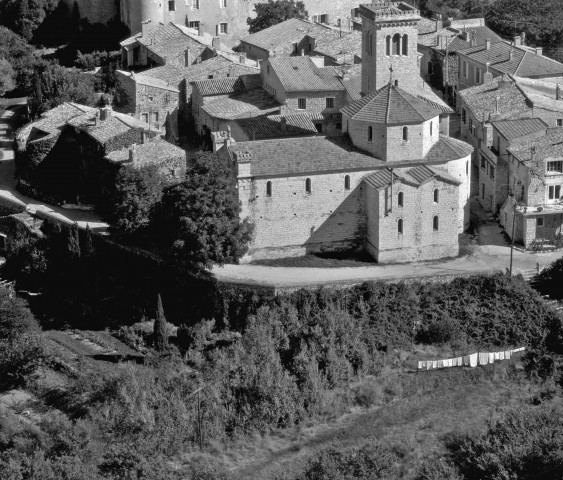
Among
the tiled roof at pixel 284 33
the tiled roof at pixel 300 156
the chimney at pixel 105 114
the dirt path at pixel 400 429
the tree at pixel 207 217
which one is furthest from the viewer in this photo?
the tiled roof at pixel 284 33

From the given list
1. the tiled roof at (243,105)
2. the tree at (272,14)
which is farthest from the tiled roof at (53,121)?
the tree at (272,14)

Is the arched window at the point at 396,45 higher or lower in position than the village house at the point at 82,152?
higher

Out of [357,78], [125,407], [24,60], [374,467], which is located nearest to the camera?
[374,467]

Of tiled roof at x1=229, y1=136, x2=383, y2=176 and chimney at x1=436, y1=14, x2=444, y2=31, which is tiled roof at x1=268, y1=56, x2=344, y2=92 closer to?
tiled roof at x1=229, y1=136, x2=383, y2=176

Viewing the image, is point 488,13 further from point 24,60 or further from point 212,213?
point 212,213

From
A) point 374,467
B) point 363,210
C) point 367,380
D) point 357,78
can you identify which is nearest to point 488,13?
point 357,78

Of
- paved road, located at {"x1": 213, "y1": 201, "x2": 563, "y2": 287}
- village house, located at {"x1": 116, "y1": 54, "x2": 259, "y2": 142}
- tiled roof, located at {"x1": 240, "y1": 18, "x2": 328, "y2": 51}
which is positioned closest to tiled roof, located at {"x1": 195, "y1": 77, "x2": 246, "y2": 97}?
village house, located at {"x1": 116, "y1": 54, "x2": 259, "y2": 142}

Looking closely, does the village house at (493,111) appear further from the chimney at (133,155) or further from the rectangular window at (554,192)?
the chimney at (133,155)

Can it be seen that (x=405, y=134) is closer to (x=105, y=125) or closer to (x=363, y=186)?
(x=363, y=186)
